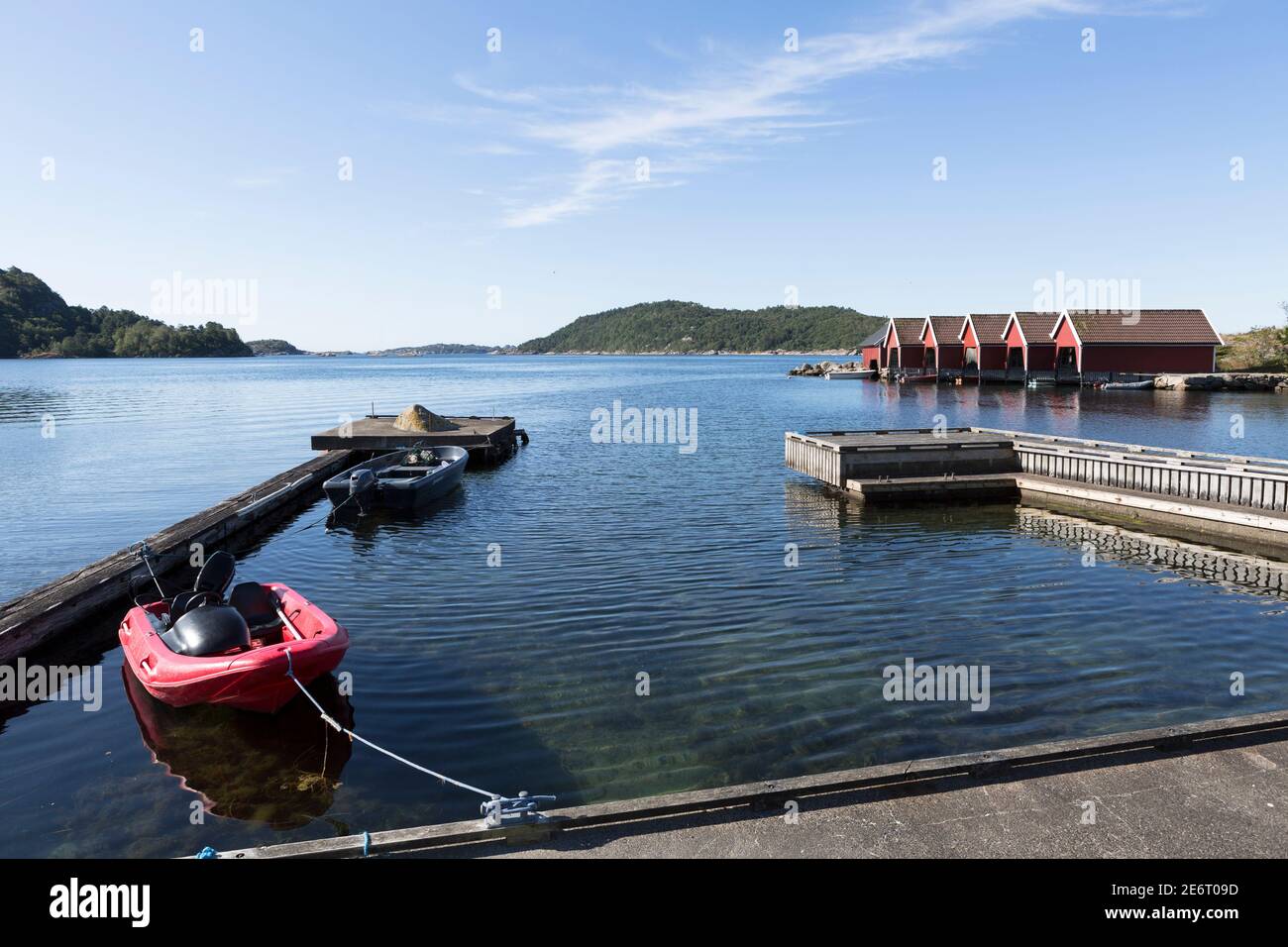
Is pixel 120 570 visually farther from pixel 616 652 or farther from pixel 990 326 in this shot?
pixel 990 326

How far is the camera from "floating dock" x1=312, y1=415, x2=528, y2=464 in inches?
1368

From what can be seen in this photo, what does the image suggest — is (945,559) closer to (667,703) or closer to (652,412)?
(667,703)

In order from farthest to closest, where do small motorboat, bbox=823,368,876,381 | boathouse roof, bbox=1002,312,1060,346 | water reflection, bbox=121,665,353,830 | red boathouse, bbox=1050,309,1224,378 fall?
small motorboat, bbox=823,368,876,381 → boathouse roof, bbox=1002,312,1060,346 → red boathouse, bbox=1050,309,1224,378 → water reflection, bbox=121,665,353,830

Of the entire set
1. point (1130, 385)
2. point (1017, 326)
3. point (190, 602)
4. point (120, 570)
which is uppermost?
point (1017, 326)

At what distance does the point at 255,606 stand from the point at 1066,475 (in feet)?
74.4

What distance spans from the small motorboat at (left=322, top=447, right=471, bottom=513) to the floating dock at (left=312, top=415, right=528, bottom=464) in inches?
209

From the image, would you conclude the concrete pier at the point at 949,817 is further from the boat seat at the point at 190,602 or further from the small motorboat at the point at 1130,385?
the small motorboat at the point at 1130,385

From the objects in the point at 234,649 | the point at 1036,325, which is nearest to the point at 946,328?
the point at 1036,325

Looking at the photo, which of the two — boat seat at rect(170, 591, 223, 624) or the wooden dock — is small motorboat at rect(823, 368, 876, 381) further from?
boat seat at rect(170, 591, 223, 624)

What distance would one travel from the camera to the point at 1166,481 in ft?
70.0

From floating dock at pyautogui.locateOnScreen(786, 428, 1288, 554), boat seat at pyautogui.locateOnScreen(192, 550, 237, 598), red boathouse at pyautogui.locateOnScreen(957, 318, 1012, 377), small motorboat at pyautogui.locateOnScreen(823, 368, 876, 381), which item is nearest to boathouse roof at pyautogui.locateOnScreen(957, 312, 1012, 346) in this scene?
red boathouse at pyautogui.locateOnScreen(957, 318, 1012, 377)

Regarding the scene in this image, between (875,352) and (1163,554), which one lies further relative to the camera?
(875,352)

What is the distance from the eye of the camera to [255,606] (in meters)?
11.9

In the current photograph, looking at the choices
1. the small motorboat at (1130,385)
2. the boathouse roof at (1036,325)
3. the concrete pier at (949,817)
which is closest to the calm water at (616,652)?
the concrete pier at (949,817)
